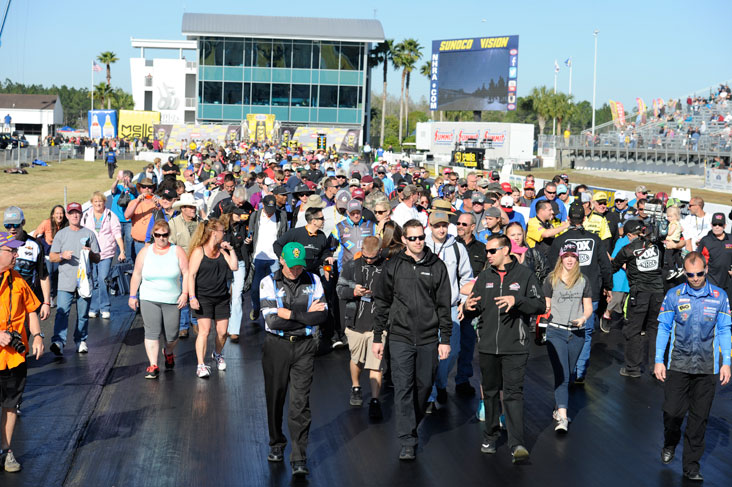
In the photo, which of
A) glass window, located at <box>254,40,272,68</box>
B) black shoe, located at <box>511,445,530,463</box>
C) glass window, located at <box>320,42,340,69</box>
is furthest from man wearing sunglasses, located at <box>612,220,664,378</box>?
glass window, located at <box>254,40,272,68</box>

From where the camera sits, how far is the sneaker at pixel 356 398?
9.20 m

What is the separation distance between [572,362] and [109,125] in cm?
7388

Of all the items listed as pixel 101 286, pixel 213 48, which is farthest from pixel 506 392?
pixel 213 48

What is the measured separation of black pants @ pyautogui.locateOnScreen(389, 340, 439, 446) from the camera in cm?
750

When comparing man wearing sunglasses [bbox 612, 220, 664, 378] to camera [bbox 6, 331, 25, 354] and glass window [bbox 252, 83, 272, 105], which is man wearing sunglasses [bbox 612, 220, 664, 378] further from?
glass window [bbox 252, 83, 272, 105]

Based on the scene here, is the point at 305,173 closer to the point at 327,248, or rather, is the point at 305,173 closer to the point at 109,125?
the point at 327,248

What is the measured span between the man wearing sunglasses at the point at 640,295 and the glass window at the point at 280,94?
76666mm

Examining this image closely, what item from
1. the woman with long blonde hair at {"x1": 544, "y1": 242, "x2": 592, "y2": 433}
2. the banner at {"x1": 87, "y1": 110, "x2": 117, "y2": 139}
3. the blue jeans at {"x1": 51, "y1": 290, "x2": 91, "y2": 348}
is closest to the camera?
the woman with long blonde hair at {"x1": 544, "y1": 242, "x2": 592, "y2": 433}

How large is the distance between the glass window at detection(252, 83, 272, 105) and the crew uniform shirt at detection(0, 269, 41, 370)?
7994cm

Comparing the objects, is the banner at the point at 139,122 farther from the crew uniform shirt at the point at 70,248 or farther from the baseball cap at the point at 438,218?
the baseball cap at the point at 438,218

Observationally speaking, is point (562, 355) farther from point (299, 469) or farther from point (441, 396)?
point (299, 469)

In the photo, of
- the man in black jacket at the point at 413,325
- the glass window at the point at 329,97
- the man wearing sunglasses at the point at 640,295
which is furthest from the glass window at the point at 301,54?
the man in black jacket at the point at 413,325

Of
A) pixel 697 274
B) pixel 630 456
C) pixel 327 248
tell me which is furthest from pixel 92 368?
pixel 697 274

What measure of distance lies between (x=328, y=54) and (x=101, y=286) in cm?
7443
